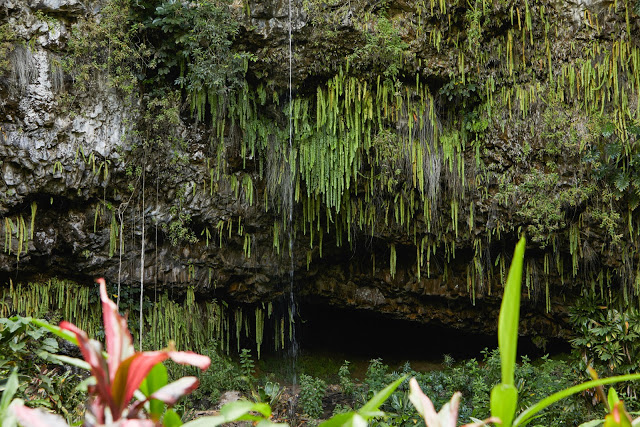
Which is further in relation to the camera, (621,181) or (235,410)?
(621,181)

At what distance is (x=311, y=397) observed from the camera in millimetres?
5855

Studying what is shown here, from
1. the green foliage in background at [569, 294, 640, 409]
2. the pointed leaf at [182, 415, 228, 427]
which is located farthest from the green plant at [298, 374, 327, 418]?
the pointed leaf at [182, 415, 228, 427]

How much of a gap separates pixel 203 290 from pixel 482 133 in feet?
12.9

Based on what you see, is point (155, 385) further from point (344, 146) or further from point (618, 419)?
point (344, 146)

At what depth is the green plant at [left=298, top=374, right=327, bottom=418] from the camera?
5.74 metres

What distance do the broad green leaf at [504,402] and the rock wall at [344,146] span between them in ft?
14.8

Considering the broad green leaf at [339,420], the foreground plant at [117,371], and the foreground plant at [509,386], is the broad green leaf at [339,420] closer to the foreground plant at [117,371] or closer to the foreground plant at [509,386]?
the foreground plant at [509,386]

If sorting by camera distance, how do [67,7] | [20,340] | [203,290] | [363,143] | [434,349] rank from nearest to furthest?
[20,340]
[67,7]
[363,143]
[203,290]
[434,349]

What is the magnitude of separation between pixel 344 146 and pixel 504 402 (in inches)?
186

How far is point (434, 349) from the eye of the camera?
775 centimetres

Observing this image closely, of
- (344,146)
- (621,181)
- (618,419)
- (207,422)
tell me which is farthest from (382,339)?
(207,422)

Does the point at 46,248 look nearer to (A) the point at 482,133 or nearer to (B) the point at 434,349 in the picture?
(A) the point at 482,133

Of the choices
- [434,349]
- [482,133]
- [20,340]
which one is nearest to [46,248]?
[20,340]

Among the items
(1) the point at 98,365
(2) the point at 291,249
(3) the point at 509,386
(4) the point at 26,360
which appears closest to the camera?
(1) the point at 98,365
